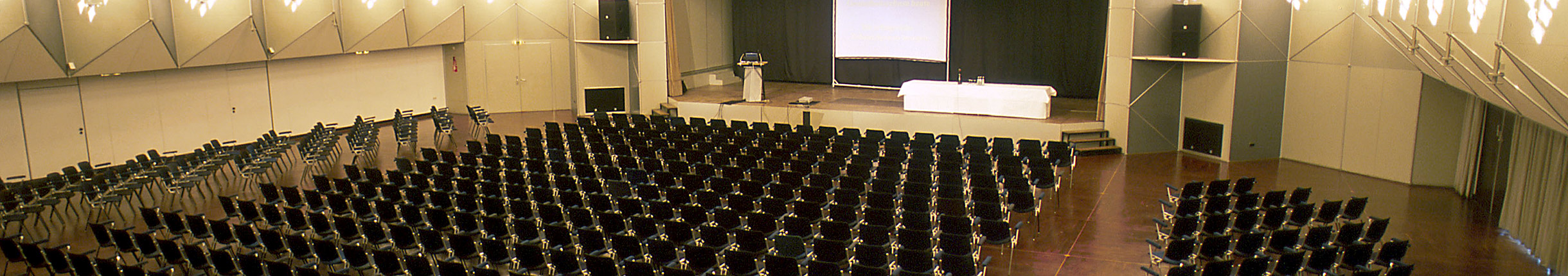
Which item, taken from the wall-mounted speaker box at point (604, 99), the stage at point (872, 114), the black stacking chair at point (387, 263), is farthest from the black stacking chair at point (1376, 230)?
the wall-mounted speaker box at point (604, 99)

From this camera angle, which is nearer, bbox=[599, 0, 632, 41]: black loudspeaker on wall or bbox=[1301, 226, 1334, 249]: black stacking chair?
bbox=[1301, 226, 1334, 249]: black stacking chair

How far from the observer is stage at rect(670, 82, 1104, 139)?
15461 mm

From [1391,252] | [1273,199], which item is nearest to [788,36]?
[1273,199]

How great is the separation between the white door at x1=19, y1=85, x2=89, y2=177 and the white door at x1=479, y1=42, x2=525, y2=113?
6.92m

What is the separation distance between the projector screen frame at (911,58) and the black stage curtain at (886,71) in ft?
Answer: 0.17

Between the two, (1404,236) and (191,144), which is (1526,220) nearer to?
(1404,236)

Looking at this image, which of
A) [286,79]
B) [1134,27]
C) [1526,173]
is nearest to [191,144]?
[286,79]

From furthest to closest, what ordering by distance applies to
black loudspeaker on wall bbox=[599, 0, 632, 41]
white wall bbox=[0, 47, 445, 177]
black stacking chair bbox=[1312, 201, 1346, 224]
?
black loudspeaker on wall bbox=[599, 0, 632, 41], white wall bbox=[0, 47, 445, 177], black stacking chair bbox=[1312, 201, 1346, 224]

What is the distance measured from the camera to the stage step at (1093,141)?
14938mm

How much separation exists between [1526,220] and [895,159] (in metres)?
5.99

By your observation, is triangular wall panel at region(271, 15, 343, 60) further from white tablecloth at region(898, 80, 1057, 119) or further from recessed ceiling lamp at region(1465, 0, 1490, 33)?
recessed ceiling lamp at region(1465, 0, 1490, 33)

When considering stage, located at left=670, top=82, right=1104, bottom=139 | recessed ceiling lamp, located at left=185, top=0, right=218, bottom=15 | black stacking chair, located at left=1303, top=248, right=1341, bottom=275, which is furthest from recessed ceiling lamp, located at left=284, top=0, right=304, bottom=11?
black stacking chair, located at left=1303, top=248, right=1341, bottom=275

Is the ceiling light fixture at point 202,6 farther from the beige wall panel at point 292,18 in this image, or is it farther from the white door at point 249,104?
the white door at point 249,104

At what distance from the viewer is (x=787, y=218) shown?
8.75m
